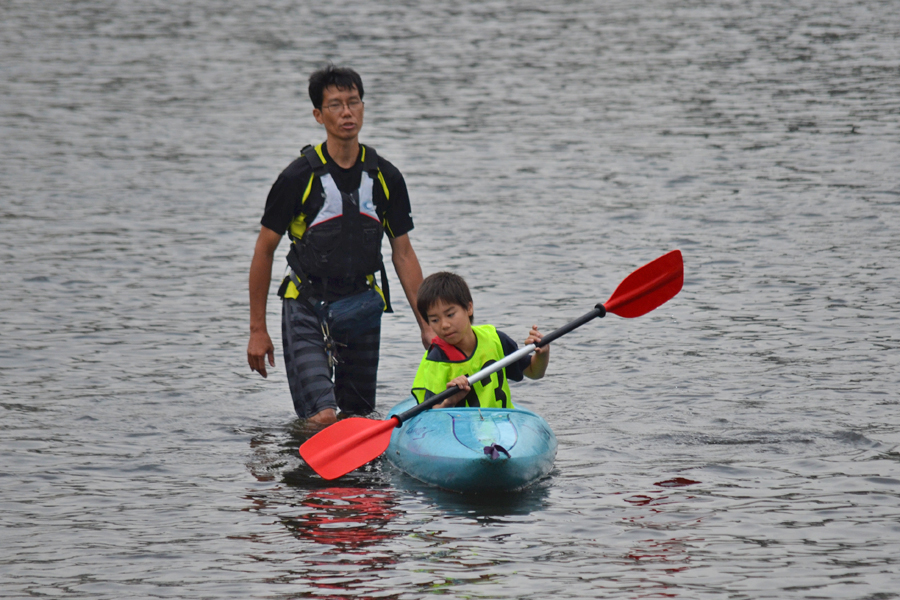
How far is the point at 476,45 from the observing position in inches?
1016

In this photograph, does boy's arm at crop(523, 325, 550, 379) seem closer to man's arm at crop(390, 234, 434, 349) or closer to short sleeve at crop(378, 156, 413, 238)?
man's arm at crop(390, 234, 434, 349)

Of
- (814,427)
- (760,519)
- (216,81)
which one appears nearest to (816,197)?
(814,427)

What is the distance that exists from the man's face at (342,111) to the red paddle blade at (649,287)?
5.83ft

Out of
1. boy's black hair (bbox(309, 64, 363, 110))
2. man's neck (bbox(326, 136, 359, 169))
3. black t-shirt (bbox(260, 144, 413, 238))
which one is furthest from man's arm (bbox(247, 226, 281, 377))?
boy's black hair (bbox(309, 64, 363, 110))

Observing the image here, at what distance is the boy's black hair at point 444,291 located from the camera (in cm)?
580

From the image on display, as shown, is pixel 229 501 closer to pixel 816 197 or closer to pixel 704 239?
pixel 704 239

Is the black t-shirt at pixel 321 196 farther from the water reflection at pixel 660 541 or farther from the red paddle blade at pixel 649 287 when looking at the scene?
the water reflection at pixel 660 541

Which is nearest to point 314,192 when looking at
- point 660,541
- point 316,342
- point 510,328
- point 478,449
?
point 316,342

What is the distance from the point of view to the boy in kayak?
231 inches

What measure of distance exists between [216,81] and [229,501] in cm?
1768

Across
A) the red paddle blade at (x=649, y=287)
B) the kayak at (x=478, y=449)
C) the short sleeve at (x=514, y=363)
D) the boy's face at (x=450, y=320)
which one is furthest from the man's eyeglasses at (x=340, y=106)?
the red paddle blade at (x=649, y=287)

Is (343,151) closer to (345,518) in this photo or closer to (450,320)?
(450,320)

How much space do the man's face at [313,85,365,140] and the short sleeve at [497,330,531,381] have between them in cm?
124

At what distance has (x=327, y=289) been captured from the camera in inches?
250
